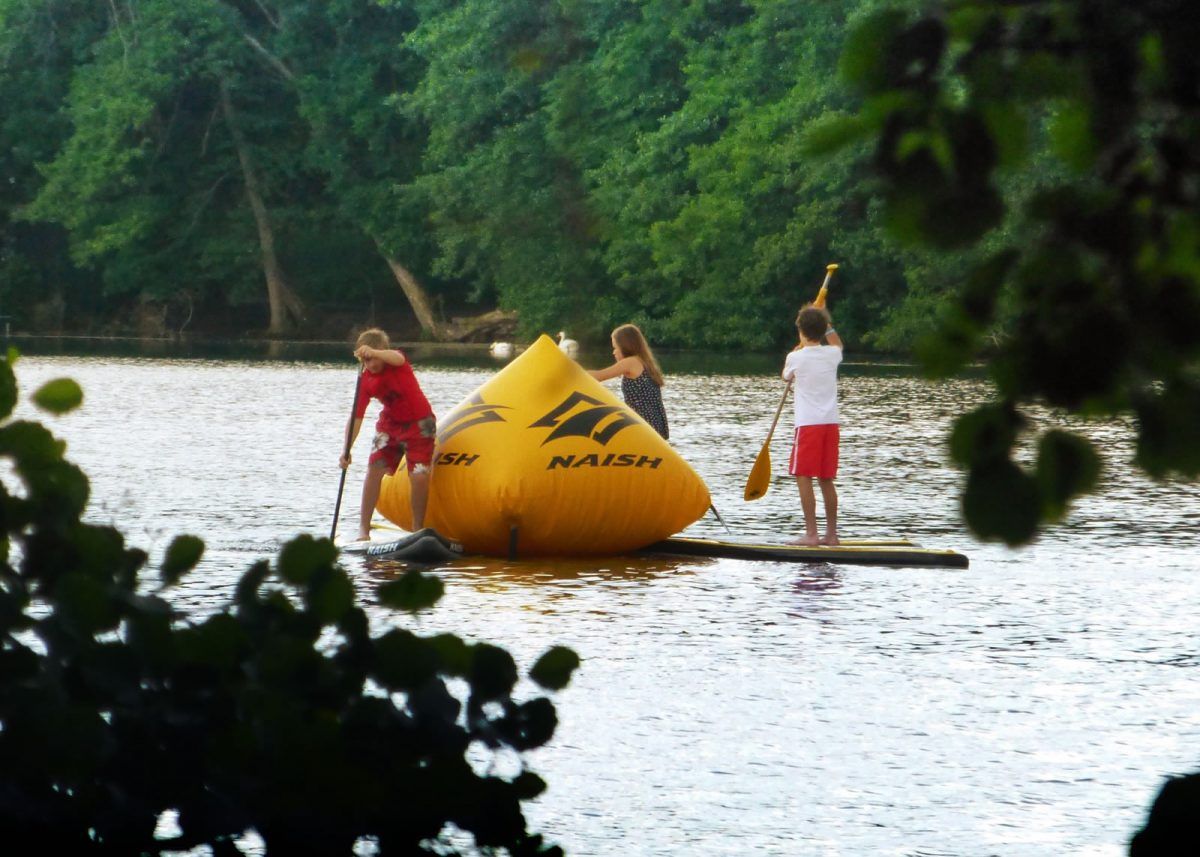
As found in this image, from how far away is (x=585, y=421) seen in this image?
10.8m

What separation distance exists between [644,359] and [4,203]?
57.8 metres

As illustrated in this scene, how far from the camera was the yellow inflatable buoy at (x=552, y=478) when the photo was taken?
34.9ft

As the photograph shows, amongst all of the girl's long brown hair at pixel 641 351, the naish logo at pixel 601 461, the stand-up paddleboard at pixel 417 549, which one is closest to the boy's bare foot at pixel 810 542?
the naish logo at pixel 601 461

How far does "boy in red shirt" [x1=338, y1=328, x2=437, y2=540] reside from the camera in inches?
429

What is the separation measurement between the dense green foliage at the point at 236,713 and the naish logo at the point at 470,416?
6.84 meters

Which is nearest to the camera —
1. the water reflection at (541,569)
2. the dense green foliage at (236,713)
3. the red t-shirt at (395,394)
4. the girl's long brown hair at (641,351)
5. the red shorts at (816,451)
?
the dense green foliage at (236,713)

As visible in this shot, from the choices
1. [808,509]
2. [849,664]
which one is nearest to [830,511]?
[808,509]

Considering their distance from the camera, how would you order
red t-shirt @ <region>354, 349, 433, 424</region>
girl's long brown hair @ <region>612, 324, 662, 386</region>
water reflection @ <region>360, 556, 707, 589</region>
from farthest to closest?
girl's long brown hair @ <region>612, 324, 662, 386</region> → red t-shirt @ <region>354, 349, 433, 424</region> → water reflection @ <region>360, 556, 707, 589</region>

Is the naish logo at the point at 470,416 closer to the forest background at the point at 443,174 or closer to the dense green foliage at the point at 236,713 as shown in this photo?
the forest background at the point at 443,174

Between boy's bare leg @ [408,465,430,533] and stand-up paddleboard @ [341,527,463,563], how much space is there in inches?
6.3

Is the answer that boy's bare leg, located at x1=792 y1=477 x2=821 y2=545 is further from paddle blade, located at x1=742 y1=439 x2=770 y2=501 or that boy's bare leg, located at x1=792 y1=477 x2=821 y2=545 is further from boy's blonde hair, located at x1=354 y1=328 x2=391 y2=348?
boy's blonde hair, located at x1=354 y1=328 x2=391 y2=348

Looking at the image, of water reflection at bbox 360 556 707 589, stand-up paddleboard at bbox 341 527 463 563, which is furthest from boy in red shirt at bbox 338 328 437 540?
water reflection at bbox 360 556 707 589

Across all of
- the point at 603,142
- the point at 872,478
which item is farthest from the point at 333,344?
the point at 603,142

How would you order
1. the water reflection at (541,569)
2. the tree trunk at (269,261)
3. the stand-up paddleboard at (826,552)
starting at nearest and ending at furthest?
the water reflection at (541,569), the stand-up paddleboard at (826,552), the tree trunk at (269,261)
